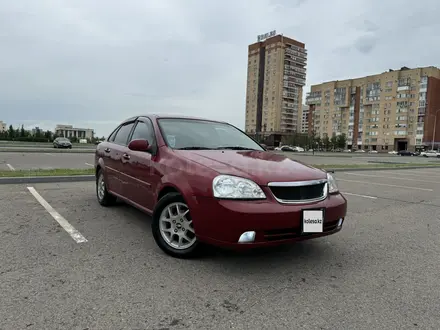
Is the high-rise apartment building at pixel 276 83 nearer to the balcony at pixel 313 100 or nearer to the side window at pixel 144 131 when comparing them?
the balcony at pixel 313 100

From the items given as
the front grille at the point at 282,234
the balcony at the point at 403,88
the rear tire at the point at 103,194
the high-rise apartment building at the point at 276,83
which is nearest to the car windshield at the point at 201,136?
the front grille at the point at 282,234

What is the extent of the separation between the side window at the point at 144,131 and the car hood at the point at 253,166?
2.30 feet

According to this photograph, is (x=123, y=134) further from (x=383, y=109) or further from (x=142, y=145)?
(x=383, y=109)

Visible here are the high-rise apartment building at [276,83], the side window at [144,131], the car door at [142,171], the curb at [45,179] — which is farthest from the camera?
the high-rise apartment building at [276,83]

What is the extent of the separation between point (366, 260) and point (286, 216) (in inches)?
52.9

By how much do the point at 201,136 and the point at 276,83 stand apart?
394ft

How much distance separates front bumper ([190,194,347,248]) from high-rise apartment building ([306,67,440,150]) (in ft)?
350

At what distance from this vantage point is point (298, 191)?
300 centimetres

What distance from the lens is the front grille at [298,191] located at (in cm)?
291

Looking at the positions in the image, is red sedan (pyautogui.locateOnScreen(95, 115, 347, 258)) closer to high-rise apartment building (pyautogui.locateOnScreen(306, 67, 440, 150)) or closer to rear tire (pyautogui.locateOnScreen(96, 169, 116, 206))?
rear tire (pyautogui.locateOnScreen(96, 169, 116, 206))

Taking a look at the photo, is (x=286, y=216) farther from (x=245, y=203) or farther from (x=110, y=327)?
(x=110, y=327)

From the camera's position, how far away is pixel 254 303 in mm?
2453

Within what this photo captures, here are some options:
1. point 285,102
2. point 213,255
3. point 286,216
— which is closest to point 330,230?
point 286,216

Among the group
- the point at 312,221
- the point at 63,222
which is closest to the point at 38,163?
the point at 63,222
